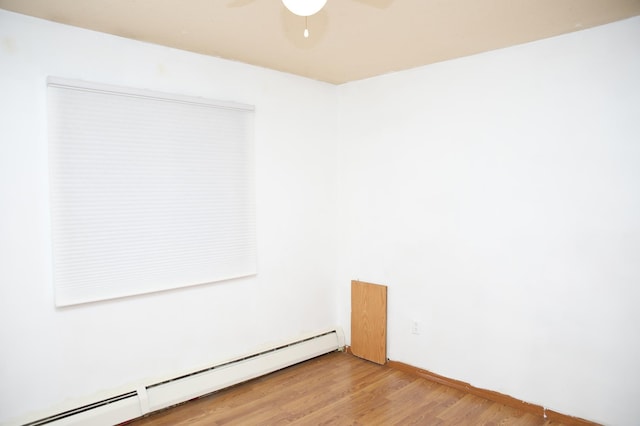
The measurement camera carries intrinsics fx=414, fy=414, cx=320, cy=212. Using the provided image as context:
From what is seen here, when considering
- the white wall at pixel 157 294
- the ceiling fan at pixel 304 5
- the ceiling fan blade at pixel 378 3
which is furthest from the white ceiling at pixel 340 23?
the ceiling fan at pixel 304 5

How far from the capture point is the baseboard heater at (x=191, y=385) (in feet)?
8.49

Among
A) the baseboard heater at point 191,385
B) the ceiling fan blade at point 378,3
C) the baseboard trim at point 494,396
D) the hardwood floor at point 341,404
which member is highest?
the ceiling fan blade at point 378,3

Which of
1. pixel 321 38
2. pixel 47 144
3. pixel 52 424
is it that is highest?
pixel 321 38

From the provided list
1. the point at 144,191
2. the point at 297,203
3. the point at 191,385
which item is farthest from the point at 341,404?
the point at 144,191

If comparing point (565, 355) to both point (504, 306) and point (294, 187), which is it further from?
point (294, 187)

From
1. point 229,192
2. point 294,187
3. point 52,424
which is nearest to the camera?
point 52,424

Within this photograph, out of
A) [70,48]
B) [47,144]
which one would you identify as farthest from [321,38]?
[47,144]

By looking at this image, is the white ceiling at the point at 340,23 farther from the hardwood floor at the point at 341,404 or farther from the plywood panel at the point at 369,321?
the hardwood floor at the point at 341,404

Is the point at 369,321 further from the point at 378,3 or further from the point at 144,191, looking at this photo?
the point at 378,3

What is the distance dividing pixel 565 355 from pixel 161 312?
279 centimetres

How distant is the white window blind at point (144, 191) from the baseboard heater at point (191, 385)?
0.68 meters

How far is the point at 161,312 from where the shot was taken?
2.98 meters

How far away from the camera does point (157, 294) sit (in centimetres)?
296

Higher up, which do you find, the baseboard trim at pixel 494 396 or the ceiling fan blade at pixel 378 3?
the ceiling fan blade at pixel 378 3
